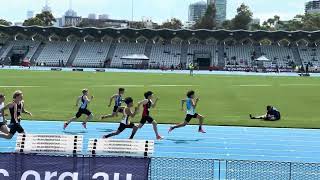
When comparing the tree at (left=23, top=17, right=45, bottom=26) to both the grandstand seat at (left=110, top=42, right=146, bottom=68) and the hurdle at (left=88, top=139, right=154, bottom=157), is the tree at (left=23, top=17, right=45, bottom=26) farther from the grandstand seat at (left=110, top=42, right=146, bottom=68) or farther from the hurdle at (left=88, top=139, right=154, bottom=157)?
the hurdle at (left=88, top=139, right=154, bottom=157)

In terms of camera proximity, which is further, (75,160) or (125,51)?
(125,51)

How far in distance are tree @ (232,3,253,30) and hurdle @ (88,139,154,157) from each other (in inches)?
4588

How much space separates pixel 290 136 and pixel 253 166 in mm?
6624

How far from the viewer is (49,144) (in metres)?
8.21

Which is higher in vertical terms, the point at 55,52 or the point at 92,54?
the point at 55,52

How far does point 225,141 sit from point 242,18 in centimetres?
11092

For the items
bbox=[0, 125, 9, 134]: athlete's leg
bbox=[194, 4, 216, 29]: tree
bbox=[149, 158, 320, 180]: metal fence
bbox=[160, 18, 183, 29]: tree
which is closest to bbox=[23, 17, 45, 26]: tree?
bbox=[160, 18, 183, 29]: tree

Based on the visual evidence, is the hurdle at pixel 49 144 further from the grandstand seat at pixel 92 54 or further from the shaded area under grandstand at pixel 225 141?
the grandstand seat at pixel 92 54

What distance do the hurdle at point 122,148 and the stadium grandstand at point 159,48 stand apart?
2683 inches

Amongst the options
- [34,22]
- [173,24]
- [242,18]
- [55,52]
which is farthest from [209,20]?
[55,52]

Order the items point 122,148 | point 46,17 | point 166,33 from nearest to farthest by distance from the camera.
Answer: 1. point 122,148
2. point 166,33
3. point 46,17

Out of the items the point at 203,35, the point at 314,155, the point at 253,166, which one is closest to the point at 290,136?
the point at 314,155

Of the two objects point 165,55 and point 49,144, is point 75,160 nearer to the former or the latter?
point 49,144

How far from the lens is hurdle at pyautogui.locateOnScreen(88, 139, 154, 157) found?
794cm
